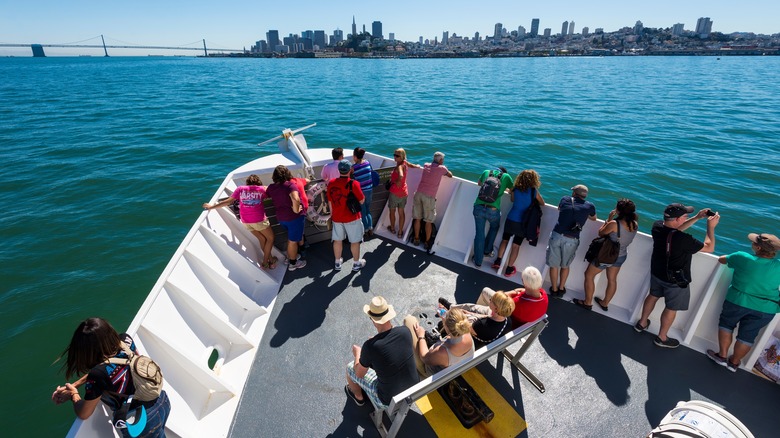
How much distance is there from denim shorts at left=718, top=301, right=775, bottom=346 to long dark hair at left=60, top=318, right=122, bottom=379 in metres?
6.13

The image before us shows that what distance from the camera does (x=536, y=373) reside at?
418 centimetres

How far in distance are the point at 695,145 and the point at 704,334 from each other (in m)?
19.7

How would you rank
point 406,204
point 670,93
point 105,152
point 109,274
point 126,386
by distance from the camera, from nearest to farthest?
point 126,386 → point 406,204 → point 109,274 → point 105,152 → point 670,93

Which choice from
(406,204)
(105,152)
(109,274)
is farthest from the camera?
(105,152)

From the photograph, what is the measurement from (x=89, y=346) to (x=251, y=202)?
3.15 meters

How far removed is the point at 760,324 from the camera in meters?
3.94

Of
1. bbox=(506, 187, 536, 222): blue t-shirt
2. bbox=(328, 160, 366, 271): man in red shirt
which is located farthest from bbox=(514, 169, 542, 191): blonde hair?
bbox=(328, 160, 366, 271): man in red shirt

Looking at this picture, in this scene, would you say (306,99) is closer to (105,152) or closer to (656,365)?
(105,152)

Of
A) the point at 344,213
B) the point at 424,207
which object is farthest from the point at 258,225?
the point at 424,207

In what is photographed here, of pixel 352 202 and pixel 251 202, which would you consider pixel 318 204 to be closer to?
pixel 352 202

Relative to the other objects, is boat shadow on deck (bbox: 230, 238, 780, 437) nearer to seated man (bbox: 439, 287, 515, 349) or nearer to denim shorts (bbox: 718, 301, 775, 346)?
denim shorts (bbox: 718, 301, 775, 346)

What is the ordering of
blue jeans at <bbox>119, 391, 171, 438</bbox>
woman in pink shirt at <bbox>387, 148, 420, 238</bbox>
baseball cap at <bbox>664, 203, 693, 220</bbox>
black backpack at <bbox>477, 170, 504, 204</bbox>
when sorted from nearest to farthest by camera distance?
blue jeans at <bbox>119, 391, 171, 438</bbox>
baseball cap at <bbox>664, 203, 693, 220</bbox>
black backpack at <bbox>477, 170, 504, 204</bbox>
woman in pink shirt at <bbox>387, 148, 420, 238</bbox>

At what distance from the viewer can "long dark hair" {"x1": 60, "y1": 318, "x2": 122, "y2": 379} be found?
8.11 feet

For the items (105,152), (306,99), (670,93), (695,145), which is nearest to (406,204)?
(105,152)
